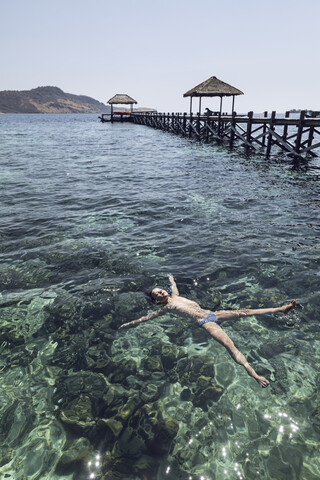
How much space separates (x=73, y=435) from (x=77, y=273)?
3.41 m

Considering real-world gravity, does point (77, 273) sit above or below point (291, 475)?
above

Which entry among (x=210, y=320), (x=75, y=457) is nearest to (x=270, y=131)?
(x=210, y=320)

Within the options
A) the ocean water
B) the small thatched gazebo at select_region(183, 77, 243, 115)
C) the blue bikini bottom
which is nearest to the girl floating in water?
the blue bikini bottom

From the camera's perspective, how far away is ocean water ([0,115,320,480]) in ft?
10.00

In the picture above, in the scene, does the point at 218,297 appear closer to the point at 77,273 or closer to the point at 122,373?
the point at 122,373

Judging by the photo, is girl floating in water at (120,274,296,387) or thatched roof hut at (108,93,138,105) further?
thatched roof hut at (108,93,138,105)

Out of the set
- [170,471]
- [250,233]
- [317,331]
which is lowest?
[170,471]

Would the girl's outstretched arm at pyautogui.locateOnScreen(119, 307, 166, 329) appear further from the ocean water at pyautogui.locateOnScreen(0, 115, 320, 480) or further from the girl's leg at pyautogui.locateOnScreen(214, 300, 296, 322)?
the girl's leg at pyautogui.locateOnScreen(214, 300, 296, 322)

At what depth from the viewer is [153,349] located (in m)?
4.35

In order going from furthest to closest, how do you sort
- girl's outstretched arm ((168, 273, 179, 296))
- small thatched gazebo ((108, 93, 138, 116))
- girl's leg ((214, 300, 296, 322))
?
small thatched gazebo ((108, 93, 138, 116)), girl's outstretched arm ((168, 273, 179, 296)), girl's leg ((214, 300, 296, 322))

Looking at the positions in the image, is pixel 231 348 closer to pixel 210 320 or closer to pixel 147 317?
pixel 210 320

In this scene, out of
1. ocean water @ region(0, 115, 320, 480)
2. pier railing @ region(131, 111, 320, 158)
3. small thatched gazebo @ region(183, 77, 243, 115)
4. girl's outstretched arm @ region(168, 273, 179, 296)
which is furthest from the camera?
small thatched gazebo @ region(183, 77, 243, 115)

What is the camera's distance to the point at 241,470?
288 cm

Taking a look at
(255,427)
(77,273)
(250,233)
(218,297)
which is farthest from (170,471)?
(250,233)
